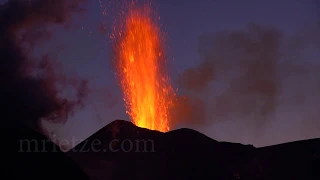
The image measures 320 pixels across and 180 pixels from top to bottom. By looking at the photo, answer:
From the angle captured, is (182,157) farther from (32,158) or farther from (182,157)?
(32,158)

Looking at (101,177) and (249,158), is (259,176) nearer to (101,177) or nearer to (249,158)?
(249,158)

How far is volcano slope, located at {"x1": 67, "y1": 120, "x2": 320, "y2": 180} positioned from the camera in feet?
268

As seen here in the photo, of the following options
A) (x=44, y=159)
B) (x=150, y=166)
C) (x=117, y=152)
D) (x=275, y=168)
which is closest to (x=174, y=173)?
(x=150, y=166)

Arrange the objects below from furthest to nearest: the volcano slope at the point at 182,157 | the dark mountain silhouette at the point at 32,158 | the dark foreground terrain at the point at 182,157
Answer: the volcano slope at the point at 182,157, the dark foreground terrain at the point at 182,157, the dark mountain silhouette at the point at 32,158

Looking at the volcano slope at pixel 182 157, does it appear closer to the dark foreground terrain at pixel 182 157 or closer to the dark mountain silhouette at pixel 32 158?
the dark foreground terrain at pixel 182 157

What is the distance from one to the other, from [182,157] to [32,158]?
40762 millimetres

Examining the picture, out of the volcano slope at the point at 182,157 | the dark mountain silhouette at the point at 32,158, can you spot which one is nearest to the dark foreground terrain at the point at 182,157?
the volcano slope at the point at 182,157

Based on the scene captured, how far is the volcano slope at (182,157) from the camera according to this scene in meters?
81.8

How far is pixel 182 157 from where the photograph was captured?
90.8m

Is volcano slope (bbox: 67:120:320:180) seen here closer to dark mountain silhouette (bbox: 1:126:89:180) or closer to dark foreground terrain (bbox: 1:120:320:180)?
dark foreground terrain (bbox: 1:120:320:180)

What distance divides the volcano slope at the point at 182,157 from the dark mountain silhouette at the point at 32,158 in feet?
56.9

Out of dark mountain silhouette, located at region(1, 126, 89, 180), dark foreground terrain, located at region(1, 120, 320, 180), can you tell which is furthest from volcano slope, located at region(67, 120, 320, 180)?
dark mountain silhouette, located at region(1, 126, 89, 180)

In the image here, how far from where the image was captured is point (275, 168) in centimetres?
8250

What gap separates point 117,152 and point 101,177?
9.03 m
